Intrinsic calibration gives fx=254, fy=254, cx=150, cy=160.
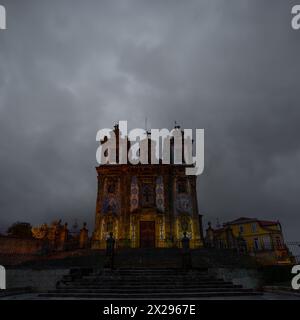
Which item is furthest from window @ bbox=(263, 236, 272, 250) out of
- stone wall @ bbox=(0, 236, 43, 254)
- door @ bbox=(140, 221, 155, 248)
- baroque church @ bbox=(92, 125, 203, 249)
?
stone wall @ bbox=(0, 236, 43, 254)

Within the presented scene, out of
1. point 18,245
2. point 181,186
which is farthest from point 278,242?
point 18,245

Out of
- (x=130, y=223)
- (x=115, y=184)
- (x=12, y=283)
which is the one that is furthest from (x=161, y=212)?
(x=12, y=283)

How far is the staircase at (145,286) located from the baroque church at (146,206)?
561 inches

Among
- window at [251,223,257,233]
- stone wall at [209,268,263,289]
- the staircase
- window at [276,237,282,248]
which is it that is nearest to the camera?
the staircase

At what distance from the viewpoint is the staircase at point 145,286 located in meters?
9.57

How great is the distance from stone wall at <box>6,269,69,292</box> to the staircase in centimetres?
328

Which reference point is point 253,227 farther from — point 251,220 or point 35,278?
point 35,278

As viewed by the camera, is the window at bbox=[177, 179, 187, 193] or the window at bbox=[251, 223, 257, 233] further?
the window at bbox=[251, 223, 257, 233]

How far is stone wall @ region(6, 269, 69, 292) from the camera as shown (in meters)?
15.1

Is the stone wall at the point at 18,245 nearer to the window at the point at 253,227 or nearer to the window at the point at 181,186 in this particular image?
the window at the point at 181,186

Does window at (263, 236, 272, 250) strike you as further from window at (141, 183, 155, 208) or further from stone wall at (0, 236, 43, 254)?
stone wall at (0, 236, 43, 254)

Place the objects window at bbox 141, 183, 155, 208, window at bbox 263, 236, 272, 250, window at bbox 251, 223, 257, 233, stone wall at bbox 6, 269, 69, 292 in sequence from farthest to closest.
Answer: window at bbox 251, 223, 257, 233, window at bbox 263, 236, 272, 250, window at bbox 141, 183, 155, 208, stone wall at bbox 6, 269, 69, 292
